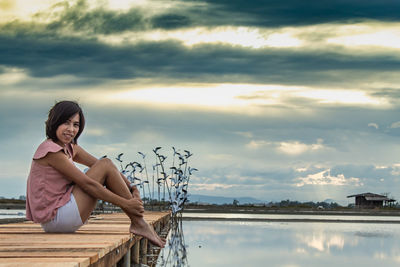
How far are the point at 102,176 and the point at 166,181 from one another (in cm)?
1009

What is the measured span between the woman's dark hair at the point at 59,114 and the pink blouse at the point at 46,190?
0.07m

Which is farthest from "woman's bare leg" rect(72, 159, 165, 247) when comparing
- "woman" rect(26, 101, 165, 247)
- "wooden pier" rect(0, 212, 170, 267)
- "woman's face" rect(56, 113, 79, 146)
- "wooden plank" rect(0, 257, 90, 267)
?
"wooden plank" rect(0, 257, 90, 267)

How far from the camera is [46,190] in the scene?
3.77 m

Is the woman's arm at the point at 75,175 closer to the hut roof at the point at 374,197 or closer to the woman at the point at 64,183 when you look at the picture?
the woman at the point at 64,183

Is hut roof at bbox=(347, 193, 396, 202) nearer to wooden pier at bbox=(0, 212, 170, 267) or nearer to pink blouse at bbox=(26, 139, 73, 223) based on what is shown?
wooden pier at bbox=(0, 212, 170, 267)

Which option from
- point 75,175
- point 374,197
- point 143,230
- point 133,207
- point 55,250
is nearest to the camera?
point 55,250

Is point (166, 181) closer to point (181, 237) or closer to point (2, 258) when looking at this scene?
point (181, 237)

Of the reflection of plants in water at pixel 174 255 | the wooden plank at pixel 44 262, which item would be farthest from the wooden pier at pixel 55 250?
the reflection of plants in water at pixel 174 255

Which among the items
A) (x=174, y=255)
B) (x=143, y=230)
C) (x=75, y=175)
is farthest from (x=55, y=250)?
(x=174, y=255)

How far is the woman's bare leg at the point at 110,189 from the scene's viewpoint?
381 cm

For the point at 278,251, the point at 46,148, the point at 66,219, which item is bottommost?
the point at 278,251

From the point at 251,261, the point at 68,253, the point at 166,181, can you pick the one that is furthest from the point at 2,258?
the point at 166,181

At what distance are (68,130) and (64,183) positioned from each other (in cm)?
32

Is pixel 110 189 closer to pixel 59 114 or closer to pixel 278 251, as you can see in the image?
pixel 59 114
